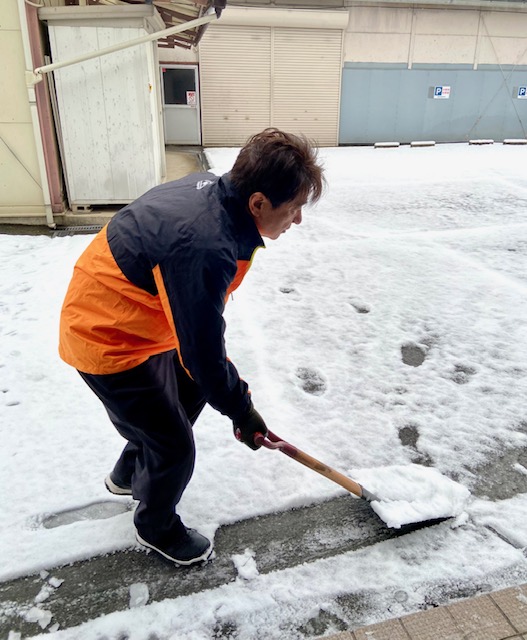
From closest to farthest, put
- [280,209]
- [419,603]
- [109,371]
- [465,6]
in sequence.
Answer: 1. [280,209]
2. [109,371]
3. [419,603]
4. [465,6]

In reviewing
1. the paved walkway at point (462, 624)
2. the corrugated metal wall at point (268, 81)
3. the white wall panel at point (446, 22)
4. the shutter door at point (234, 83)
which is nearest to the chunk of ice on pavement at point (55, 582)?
the paved walkway at point (462, 624)

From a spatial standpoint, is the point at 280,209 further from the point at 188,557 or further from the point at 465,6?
the point at 465,6

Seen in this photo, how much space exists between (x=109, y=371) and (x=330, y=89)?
15852mm

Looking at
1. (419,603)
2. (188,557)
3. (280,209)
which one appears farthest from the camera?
(188,557)

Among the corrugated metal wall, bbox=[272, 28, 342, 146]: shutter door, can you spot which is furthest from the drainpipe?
bbox=[272, 28, 342, 146]: shutter door

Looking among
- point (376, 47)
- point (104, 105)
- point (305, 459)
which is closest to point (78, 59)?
point (104, 105)

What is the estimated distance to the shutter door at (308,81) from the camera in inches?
600

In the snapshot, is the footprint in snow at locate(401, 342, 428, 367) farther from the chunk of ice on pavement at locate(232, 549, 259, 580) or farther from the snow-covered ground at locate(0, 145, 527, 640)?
the chunk of ice on pavement at locate(232, 549, 259, 580)

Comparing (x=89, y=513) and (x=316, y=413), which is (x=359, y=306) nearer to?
(x=316, y=413)

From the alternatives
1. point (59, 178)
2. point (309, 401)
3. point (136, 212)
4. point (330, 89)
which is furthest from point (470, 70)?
point (136, 212)

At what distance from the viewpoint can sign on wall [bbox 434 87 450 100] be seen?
1650 centimetres

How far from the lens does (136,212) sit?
1764 millimetres

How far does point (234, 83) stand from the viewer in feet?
50.8

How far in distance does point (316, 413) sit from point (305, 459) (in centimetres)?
95
